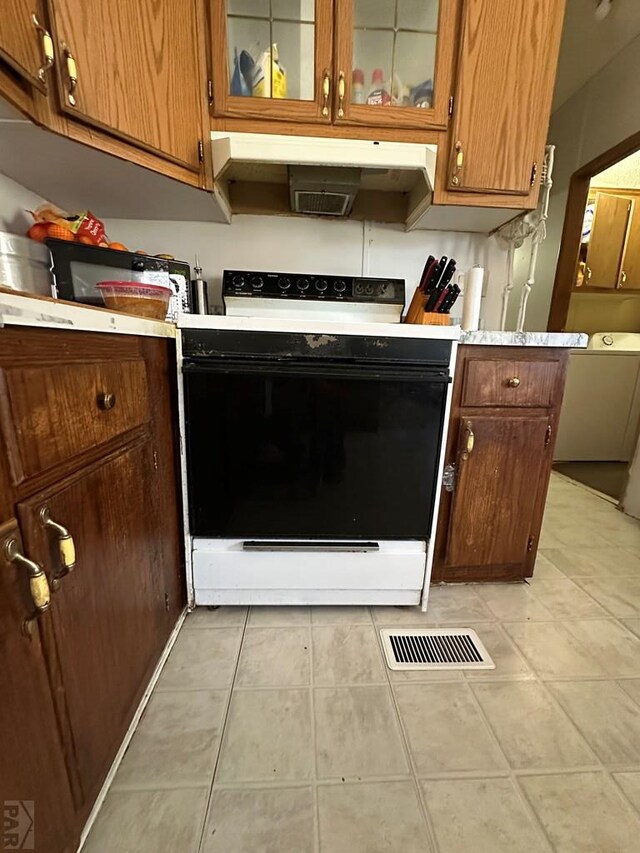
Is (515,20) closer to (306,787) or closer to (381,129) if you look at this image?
(381,129)

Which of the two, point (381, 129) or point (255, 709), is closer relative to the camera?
point (255, 709)

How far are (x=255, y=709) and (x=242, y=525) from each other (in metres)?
0.47

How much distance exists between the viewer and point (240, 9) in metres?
1.14

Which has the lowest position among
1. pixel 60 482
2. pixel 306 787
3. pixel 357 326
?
pixel 306 787

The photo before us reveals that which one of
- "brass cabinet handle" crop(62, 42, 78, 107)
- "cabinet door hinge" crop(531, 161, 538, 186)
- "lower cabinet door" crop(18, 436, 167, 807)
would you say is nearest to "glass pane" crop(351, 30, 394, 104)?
"cabinet door hinge" crop(531, 161, 538, 186)

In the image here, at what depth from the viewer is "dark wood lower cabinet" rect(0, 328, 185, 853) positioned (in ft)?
1.58

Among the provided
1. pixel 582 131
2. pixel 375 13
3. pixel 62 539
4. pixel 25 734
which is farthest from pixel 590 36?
A: pixel 25 734

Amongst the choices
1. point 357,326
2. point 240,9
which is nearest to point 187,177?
point 240,9

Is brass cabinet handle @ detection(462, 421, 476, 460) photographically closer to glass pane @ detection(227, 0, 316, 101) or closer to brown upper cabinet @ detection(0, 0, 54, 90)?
glass pane @ detection(227, 0, 316, 101)

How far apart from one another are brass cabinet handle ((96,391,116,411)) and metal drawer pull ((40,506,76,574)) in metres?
0.21

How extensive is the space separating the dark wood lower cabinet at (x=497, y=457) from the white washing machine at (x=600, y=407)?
197 centimetres

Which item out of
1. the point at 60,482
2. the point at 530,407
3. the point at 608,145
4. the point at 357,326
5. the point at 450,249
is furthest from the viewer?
the point at 608,145

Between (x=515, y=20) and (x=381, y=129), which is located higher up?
(x=515, y=20)

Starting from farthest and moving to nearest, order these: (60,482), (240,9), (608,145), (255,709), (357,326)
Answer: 1. (608,145)
2. (240,9)
3. (357,326)
4. (255,709)
5. (60,482)
